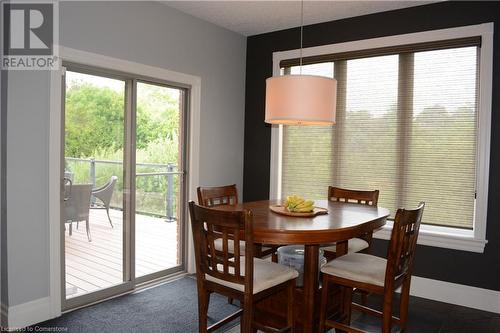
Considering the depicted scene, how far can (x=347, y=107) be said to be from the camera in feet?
13.3

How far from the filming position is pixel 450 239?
135 inches

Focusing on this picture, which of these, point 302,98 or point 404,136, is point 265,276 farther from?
point 404,136

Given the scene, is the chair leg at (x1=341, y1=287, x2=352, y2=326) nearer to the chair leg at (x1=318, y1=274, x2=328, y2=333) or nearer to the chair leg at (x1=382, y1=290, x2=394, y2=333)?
the chair leg at (x1=318, y1=274, x2=328, y2=333)

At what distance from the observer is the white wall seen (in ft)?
8.96

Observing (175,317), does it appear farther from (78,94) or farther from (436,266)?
(436,266)

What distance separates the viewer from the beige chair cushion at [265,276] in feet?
7.16

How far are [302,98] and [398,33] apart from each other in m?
1.73

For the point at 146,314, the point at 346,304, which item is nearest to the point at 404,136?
the point at 346,304

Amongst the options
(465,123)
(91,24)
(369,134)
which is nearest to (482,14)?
(465,123)

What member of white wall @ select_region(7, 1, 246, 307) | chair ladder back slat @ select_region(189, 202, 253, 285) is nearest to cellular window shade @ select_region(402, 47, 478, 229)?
white wall @ select_region(7, 1, 246, 307)

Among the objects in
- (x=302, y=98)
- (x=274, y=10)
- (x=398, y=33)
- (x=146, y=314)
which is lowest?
(x=146, y=314)

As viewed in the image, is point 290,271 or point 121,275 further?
point 121,275

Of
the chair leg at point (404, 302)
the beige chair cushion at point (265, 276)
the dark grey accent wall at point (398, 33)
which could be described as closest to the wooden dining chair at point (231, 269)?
the beige chair cushion at point (265, 276)

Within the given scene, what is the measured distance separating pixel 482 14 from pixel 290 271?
8.99 feet
